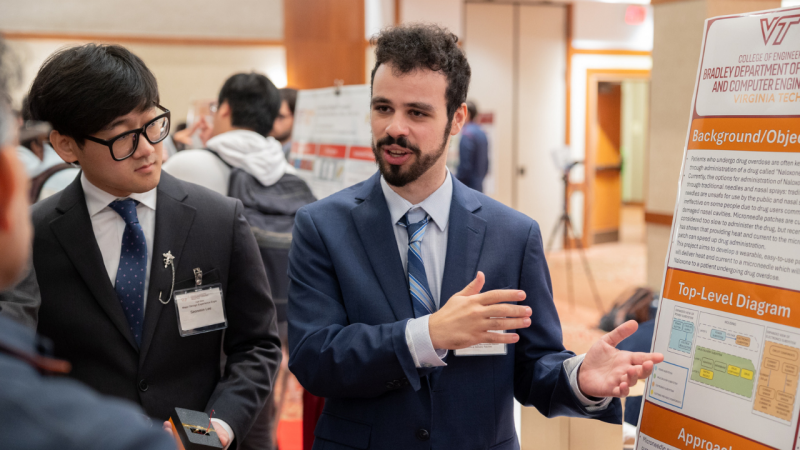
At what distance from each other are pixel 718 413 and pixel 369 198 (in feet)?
2.92

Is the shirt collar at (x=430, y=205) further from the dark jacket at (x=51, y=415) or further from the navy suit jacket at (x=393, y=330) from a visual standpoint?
the dark jacket at (x=51, y=415)

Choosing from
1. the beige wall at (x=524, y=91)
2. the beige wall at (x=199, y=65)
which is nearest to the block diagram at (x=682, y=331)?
the beige wall at (x=199, y=65)

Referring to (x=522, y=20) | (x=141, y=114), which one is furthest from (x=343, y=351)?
(x=522, y=20)

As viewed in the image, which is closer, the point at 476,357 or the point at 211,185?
the point at 476,357

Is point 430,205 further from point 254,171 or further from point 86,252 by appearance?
point 254,171

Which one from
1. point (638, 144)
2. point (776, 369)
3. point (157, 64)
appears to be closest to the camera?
point (776, 369)

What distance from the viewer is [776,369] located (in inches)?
49.9

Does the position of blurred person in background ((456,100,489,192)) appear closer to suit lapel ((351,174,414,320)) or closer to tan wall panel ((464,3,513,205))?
tan wall panel ((464,3,513,205))

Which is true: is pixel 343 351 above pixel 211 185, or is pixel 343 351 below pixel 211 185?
below

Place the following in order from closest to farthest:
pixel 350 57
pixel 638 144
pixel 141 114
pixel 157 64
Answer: pixel 141 114
pixel 350 57
pixel 157 64
pixel 638 144

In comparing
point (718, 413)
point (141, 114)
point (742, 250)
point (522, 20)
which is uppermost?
point (522, 20)

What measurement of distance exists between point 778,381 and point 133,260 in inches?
56.6

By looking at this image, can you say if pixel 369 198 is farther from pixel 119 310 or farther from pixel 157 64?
pixel 157 64

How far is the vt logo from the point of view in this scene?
1316 millimetres
